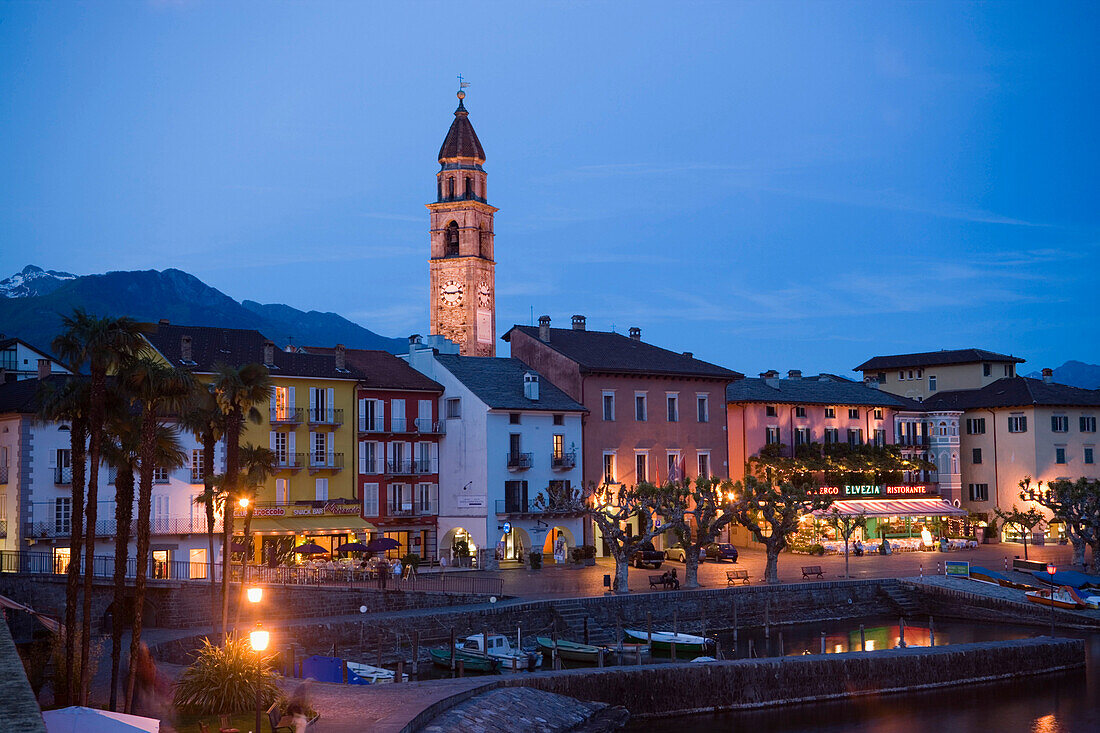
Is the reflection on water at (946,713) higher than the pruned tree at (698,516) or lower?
lower

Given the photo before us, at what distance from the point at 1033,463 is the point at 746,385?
23.0 metres

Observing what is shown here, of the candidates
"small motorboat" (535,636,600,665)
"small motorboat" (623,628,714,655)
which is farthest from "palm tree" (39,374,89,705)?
"small motorboat" (623,628,714,655)

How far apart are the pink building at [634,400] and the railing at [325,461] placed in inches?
595

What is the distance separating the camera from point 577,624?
53125 mm

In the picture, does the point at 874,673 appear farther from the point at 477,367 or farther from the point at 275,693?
the point at 477,367

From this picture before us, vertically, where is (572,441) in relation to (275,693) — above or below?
above

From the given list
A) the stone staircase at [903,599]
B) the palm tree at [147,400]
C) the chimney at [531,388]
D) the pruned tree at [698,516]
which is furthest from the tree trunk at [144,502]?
the stone staircase at [903,599]

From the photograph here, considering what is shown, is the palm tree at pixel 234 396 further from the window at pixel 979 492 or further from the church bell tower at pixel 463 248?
the window at pixel 979 492

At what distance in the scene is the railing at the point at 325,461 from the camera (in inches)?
2549

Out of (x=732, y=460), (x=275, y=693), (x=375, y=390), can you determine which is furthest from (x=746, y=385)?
(x=275, y=693)

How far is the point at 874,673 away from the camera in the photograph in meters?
45.0

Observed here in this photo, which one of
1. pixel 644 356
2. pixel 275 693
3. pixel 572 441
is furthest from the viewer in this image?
pixel 644 356

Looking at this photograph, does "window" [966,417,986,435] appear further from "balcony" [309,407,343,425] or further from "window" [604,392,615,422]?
"balcony" [309,407,343,425]

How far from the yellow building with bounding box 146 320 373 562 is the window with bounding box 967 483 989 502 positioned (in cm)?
4907
